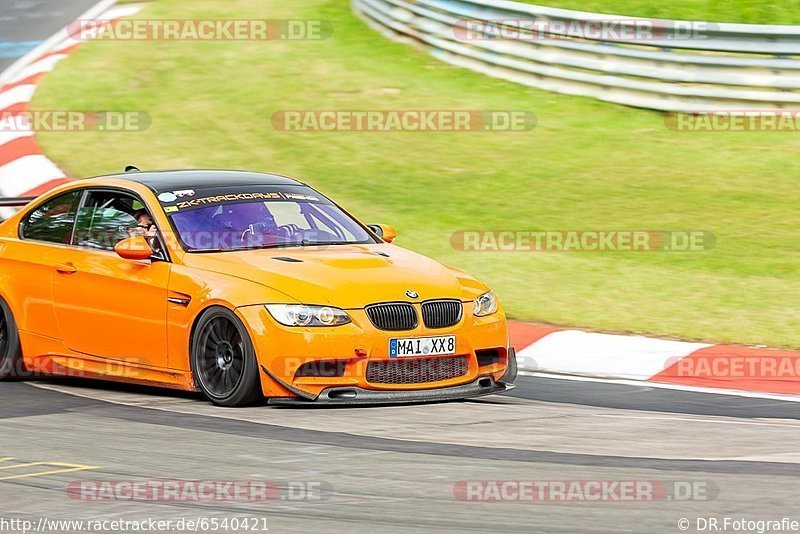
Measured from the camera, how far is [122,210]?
9.12m

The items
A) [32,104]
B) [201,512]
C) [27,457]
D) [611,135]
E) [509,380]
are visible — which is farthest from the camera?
[32,104]

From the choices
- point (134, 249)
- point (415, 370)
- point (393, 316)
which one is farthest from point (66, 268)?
point (415, 370)

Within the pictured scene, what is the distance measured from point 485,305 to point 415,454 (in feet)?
6.43

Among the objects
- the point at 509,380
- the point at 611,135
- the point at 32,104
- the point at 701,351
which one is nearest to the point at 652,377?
the point at 701,351

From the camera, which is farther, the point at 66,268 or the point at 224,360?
the point at 66,268

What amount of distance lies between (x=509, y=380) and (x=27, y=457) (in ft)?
9.81

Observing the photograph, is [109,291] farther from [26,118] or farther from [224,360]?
[26,118]

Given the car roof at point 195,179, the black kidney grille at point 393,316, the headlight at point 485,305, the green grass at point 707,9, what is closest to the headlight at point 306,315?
the black kidney grille at point 393,316

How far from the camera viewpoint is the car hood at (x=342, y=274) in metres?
7.96

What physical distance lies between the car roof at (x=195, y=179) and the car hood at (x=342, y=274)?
2.44 feet

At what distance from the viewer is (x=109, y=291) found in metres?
8.75

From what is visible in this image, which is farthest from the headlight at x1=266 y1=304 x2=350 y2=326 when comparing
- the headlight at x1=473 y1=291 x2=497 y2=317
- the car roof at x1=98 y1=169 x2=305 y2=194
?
the car roof at x1=98 y1=169 x2=305 y2=194

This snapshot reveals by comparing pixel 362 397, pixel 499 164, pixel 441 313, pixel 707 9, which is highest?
pixel 707 9

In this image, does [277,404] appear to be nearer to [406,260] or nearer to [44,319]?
[406,260]
